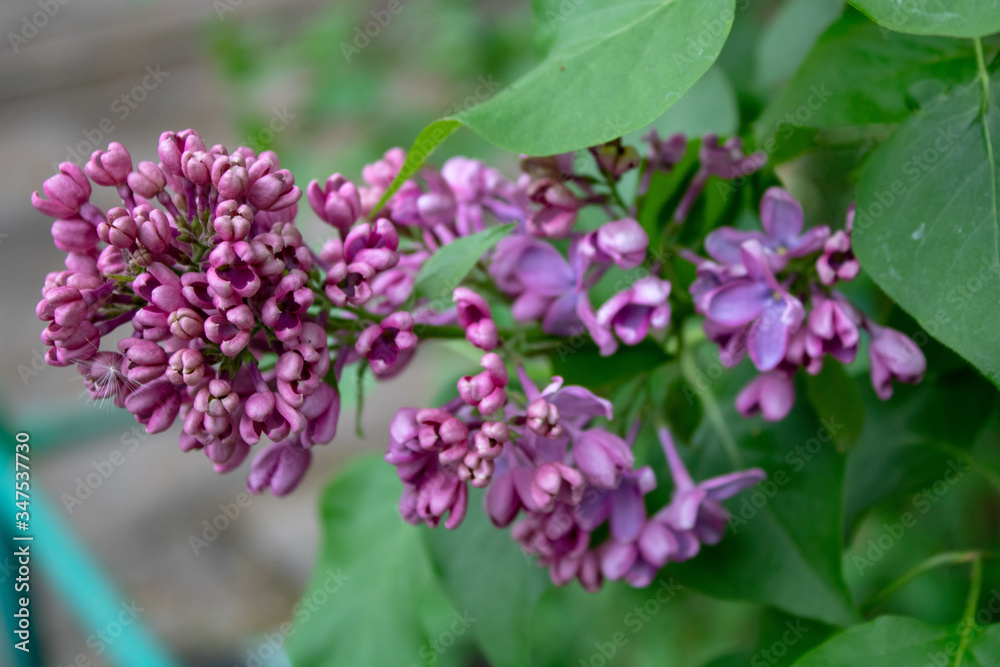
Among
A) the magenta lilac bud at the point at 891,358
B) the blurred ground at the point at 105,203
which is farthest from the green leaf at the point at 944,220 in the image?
the blurred ground at the point at 105,203

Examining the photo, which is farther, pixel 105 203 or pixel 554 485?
pixel 105 203

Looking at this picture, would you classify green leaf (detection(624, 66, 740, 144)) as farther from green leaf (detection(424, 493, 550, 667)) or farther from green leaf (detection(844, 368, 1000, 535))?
green leaf (detection(424, 493, 550, 667))

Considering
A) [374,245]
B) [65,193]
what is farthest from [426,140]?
[65,193]

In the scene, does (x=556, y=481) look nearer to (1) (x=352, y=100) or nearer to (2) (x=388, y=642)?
(2) (x=388, y=642)

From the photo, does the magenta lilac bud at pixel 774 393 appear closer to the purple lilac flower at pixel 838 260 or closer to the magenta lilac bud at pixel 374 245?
the purple lilac flower at pixel 838 260

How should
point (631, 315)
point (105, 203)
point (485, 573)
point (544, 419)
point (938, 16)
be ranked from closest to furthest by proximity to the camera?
point (938, 16) < point (544, 419) < point (631, 315) < point (485, 573) < point (105, 203)

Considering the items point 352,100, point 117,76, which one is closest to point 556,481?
point 352,100

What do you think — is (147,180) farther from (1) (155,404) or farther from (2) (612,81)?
(2) (612,81)
